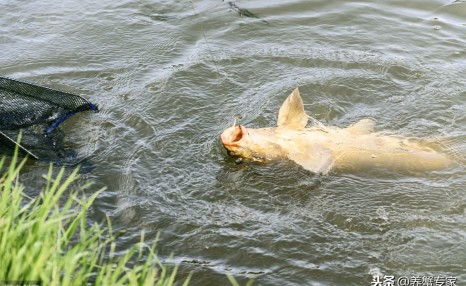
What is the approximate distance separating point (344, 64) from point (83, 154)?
321cm

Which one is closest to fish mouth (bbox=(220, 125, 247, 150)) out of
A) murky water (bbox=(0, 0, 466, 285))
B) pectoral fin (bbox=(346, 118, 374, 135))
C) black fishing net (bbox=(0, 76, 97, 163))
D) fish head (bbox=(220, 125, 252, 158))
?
fish head (bbox=(220, 125, 252, 158))

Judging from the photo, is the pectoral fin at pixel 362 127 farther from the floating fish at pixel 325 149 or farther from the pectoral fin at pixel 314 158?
the pectoral fin at pixel 314 158

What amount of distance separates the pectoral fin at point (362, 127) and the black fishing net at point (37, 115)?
2602 mm

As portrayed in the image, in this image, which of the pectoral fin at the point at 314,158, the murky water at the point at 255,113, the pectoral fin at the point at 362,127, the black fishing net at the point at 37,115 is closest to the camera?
the murky water at the point at 255,113

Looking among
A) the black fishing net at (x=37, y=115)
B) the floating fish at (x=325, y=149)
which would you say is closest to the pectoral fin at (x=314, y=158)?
the floating fish at (x=325, y=149)

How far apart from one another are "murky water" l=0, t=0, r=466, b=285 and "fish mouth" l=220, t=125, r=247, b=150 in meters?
0.48

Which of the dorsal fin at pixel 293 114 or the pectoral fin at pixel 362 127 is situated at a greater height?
the dorsal fin at pixel 293 114

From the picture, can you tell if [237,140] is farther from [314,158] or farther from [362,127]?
[362,127]

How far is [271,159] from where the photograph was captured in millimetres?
5875

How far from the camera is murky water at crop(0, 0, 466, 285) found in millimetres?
5039

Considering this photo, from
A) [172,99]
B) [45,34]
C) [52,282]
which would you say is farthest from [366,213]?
[45,34]

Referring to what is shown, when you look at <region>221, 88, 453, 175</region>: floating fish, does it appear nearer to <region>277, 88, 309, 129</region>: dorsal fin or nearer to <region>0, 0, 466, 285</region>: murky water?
<region>277, 88, 309, 129</region>: dorsal fin

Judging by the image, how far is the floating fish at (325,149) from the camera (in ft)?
18.9

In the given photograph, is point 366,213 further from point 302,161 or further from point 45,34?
point 45,34
